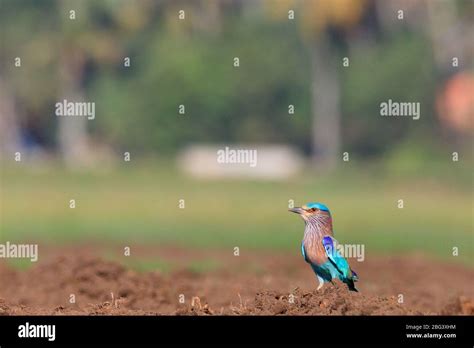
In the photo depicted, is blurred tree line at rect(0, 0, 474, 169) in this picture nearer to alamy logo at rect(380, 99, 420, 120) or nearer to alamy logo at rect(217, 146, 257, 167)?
alamy logo at rect(380, 99, 420, 120)

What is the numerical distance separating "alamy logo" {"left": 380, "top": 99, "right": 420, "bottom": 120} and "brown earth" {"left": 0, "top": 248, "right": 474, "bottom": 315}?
1327 inches

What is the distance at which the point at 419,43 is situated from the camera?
56250 mm

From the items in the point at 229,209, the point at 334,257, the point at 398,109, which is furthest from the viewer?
the point at 398,109

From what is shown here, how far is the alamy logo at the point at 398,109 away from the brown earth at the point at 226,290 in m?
33.7

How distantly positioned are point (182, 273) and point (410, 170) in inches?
1301

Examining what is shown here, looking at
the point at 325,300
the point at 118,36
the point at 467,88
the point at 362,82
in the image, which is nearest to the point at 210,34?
the point at 118,36

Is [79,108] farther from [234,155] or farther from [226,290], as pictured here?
[226,290]

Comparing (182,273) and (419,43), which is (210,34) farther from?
(182,273)

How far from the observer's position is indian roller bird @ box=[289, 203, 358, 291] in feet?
30.7

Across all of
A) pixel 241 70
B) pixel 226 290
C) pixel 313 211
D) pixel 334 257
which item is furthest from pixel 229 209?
pixel 334 257

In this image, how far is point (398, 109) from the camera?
54.8 meters

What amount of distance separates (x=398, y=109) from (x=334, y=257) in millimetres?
46064
